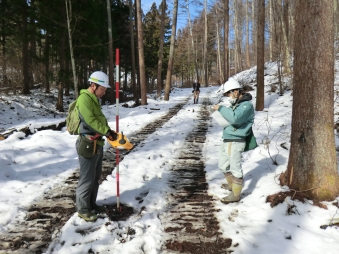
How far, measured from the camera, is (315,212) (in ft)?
12.2

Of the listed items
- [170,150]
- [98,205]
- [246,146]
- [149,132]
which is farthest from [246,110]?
[149,132]

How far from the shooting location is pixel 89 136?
→ 3.78 metres

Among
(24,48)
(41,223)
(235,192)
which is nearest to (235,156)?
(235,192)

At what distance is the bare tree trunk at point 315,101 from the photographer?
382 cm

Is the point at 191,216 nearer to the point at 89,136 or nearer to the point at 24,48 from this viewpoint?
the point at 89,136

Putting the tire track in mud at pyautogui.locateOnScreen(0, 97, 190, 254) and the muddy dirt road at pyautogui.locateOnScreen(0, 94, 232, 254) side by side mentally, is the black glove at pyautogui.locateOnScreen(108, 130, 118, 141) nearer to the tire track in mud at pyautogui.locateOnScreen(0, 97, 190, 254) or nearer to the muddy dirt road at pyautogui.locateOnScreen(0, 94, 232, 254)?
the muddy dirt road at pyautogui.locateOnScreen(0, 94, 232, 254)

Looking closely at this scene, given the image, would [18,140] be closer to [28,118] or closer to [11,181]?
[11,181]

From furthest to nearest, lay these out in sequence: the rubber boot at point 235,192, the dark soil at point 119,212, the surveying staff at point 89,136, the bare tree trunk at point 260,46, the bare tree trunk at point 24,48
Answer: the bare tree trunk at point 24,48 < the bare tree trunk at point 260,46 < the rubber boot at point 235,192 < the dark soil at point 119,212 < the surveying staff at point 89,136

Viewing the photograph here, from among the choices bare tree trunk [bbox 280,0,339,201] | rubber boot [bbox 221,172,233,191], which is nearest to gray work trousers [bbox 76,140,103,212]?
rubber boot [bbox 221,172,233,191]

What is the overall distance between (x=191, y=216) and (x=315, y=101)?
255 cm

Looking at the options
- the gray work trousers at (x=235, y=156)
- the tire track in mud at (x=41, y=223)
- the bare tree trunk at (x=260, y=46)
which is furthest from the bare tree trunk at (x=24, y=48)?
the gray work trousers at (x=235, y=156)

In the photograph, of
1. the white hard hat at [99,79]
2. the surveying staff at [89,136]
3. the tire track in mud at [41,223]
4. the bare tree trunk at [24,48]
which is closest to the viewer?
the tire track in mud at [41,223]

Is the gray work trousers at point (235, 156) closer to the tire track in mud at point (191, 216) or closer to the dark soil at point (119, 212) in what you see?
the tire track in mud at point (191, 216)

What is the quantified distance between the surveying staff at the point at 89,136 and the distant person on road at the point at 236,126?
186 cm
